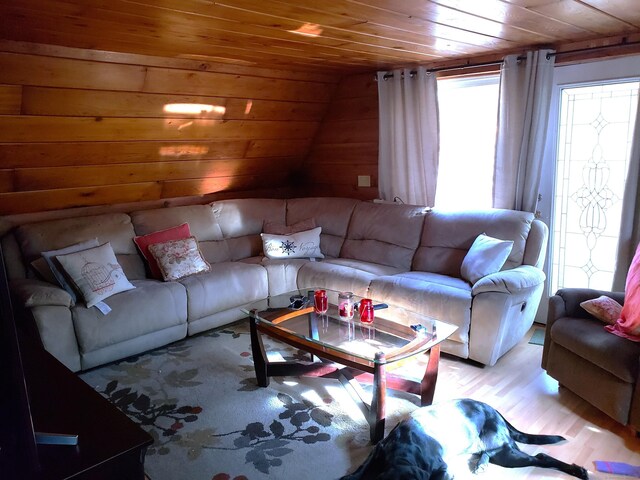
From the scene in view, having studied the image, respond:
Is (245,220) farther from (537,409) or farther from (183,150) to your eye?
(537,409)

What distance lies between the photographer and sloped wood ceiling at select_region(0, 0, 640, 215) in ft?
7.97

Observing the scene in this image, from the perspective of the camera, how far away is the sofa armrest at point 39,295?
296 centimetres

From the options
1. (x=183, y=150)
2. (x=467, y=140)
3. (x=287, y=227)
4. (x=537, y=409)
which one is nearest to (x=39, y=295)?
(x=183, y=150)

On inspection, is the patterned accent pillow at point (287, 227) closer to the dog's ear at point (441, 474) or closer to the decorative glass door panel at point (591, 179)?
the decorative glass door panel at point (591, 179)

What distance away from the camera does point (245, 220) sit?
463 cm

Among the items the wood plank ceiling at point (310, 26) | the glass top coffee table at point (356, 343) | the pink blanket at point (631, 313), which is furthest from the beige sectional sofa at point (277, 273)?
the wood plank ceiling at point (310, 26)

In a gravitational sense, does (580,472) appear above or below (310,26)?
below

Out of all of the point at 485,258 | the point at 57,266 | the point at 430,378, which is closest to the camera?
the point at 430,378

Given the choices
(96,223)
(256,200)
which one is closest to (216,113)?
(256,200)

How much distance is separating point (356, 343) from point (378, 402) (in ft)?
1.31

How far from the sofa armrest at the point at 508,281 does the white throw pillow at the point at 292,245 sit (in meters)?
1.62

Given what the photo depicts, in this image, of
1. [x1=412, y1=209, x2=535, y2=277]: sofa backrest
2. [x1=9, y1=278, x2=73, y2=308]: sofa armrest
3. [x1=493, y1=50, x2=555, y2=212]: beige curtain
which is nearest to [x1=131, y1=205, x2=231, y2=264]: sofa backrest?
[x1=9, y1=278, x2=73, y2=308]: sofa armrest

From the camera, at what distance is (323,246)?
4.62 meters

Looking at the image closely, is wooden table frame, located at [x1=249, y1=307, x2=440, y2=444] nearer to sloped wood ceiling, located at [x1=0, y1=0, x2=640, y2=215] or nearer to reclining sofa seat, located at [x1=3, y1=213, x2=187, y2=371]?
reclining sofa seat, located at [x1=3, y1=213, x2=187, y2=371]
